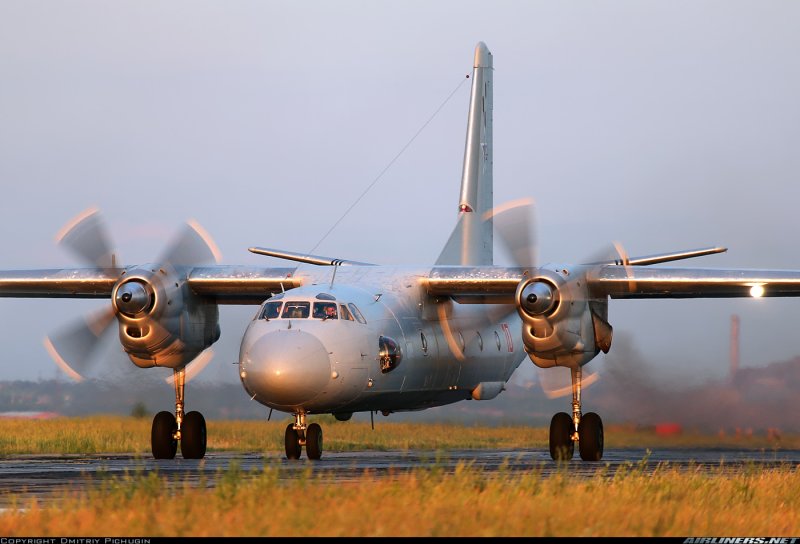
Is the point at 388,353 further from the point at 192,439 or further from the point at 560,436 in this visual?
the point at 192,439

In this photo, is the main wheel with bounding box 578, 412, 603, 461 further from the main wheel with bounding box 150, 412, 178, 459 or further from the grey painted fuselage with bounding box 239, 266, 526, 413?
the main wheel with bounding box 150, 412, 178, 459

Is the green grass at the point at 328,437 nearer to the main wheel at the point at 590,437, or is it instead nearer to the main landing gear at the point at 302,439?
the main wheel at the point at 590,437

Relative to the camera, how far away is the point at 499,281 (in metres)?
26.0

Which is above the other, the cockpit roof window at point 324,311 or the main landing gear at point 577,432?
the cockpit roof window at point 324,311

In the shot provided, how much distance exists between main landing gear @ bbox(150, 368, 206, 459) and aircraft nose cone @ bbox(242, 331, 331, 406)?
210 inches

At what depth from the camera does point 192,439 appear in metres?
26.9

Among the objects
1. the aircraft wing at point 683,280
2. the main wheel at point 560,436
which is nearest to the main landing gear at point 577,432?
the main wheel at point 560,436

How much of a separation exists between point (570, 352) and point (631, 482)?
8.65 metres

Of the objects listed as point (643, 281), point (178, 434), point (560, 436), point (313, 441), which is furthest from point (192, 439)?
point (643, 281)

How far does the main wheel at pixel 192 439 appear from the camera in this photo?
1057 inches

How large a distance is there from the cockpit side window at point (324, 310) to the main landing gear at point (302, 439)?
197 centimetres

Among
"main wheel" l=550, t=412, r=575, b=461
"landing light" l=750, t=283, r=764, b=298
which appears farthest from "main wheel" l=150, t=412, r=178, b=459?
"landing light" l=750, t=283, r=764, b=298

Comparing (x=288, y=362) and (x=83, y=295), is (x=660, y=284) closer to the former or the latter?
(x=288, y=362)

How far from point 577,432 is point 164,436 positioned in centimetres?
814
